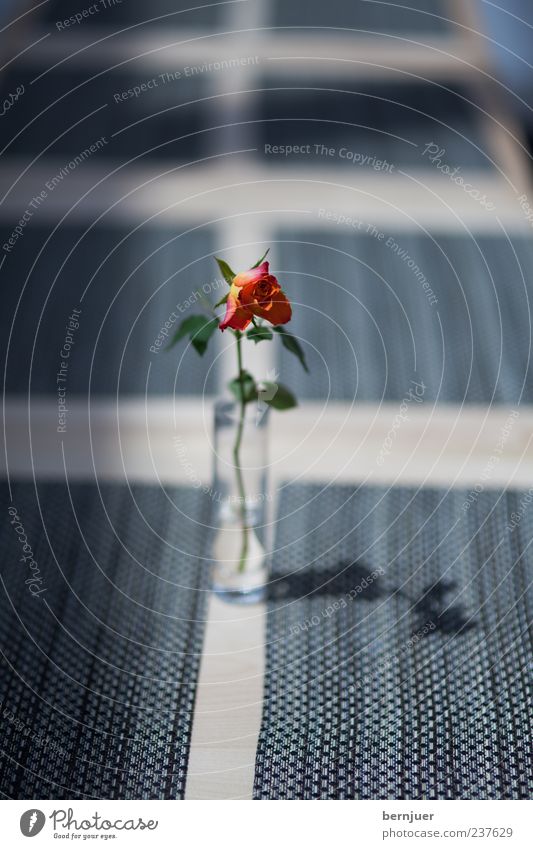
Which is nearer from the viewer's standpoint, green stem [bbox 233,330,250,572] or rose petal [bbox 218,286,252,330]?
rose petal [bbox 218,286,252,330]

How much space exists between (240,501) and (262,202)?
58cm

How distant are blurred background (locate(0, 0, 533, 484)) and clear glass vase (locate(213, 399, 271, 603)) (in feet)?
0.42

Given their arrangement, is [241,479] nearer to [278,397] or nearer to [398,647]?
[278,397]

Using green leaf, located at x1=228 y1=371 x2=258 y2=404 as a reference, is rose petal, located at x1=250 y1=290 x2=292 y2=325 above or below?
above

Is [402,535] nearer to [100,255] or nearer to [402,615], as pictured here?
[402,615]

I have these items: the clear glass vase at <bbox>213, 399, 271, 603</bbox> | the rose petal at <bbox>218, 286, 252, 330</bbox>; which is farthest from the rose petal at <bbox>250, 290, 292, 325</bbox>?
the clear glass vase at <bbox>213, 399, 271, 603</bbox>

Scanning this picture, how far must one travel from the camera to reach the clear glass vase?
719 mm

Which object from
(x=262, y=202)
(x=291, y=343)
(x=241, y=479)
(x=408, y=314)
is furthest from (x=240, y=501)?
(x=262, y=202)

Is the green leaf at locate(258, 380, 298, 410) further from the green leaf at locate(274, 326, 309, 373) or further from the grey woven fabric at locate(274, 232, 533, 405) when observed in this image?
the grey woven fabric at locate(274, 232, 533, 405)

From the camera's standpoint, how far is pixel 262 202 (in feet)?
3.95

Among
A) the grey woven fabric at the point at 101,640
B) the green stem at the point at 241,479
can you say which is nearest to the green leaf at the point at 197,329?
the green stem at the point at 241,479

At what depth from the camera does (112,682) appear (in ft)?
2.17

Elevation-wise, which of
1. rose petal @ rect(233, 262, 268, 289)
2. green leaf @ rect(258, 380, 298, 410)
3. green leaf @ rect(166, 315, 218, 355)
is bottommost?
green leaf @ rect(258, 380, 298, 410)

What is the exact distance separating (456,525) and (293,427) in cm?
19
